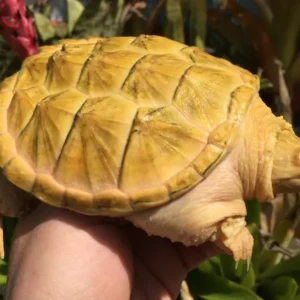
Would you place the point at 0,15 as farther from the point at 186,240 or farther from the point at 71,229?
the point at 186,240

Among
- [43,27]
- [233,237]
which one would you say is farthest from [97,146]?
Result: [43,27]

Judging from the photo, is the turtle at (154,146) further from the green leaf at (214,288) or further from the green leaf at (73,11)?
the green leaf at (73,11)

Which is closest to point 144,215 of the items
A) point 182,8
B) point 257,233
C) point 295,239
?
point 257,233

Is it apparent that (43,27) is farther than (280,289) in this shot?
Yes

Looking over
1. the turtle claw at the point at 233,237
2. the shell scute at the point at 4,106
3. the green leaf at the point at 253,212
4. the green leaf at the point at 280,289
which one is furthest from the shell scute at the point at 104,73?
the green leaf at the point at 280,289

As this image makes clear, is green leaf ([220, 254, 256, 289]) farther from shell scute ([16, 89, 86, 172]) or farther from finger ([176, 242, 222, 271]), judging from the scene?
shell scute ([16, 89, 86, 172])

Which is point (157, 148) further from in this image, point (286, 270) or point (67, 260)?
point (286, 270)

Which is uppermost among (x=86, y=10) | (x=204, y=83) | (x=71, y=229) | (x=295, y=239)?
Result: (x=204, y=83)
